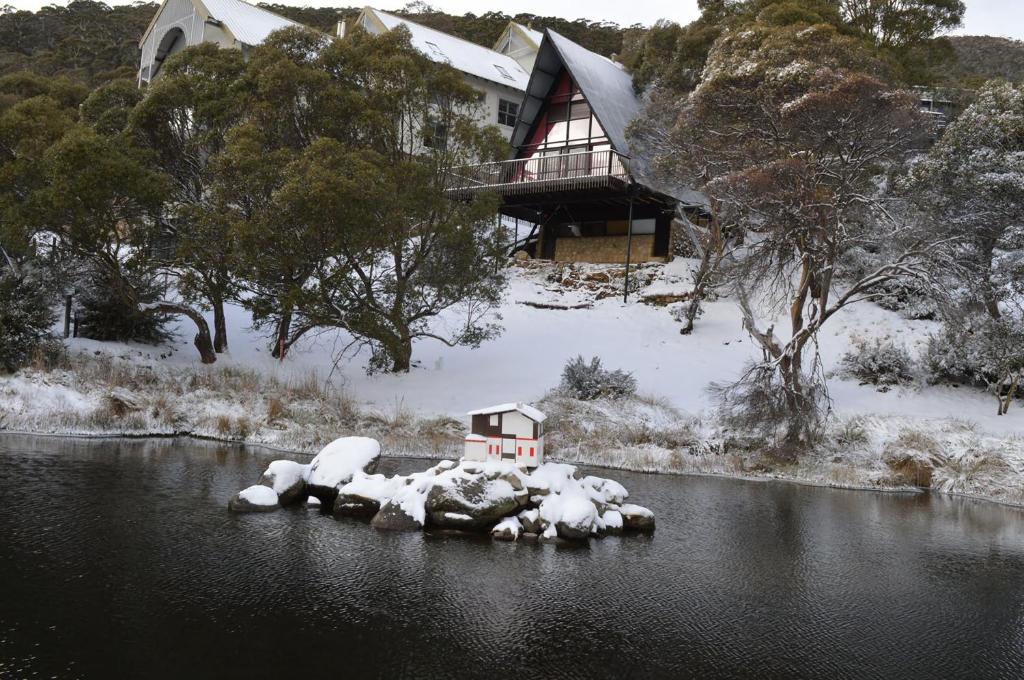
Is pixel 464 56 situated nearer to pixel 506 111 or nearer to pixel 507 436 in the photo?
pixel 506 111

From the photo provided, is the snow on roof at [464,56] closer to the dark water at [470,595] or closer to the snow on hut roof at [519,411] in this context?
the snow on hut roof at [519,411]

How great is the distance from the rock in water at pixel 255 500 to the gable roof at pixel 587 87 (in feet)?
67.6

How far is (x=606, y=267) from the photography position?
3125 cm

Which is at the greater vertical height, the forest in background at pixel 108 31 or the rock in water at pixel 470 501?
the forest in background at pixel 108 31

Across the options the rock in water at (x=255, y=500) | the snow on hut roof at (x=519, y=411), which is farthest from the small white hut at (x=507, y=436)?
the rock in water at (x=255, y=500)

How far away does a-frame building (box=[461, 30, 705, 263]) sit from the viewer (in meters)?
28.5

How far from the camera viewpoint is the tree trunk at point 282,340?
76.5ft

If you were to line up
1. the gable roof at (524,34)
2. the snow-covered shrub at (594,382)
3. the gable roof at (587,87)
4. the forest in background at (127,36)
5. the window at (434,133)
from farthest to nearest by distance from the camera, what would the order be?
the forest in background at (127,36) → the gable roof at (524,34) → the gable roof at (587,87) → the window at (434,133) → the snow-covered shrub at (594,382)

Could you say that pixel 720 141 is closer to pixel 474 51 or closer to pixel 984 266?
pixel 984 266

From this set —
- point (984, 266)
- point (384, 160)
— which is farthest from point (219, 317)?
point (984, 266)

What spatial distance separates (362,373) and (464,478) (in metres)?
13.2

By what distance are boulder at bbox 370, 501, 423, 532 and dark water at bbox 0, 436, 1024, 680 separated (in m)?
0.23

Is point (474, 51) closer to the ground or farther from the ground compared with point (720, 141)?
farther from the ground

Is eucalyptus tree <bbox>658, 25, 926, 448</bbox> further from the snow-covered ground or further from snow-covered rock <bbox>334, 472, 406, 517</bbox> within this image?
snow-covered rock <bbox>334, 472, 406, 517</bbox>
